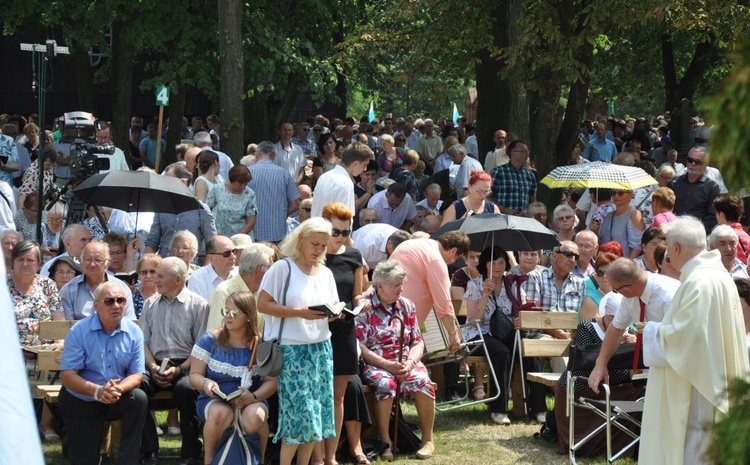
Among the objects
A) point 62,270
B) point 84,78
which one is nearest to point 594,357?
point 62,270

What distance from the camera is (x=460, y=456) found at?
8.93m

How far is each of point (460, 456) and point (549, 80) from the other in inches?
359

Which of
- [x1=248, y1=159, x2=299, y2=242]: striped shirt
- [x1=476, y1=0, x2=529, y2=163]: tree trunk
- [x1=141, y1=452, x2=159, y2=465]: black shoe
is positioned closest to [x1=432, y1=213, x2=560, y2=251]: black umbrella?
[x1=248, y1=159, x2=299, y2=242]: striped shirt

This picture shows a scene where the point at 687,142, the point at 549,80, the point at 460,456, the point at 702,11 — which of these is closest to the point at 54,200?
the point at 460,456

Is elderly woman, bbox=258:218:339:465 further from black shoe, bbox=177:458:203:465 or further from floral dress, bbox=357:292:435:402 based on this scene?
floral dress, bbox=357:292:435:402

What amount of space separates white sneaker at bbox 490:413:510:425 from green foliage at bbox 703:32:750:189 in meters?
7.99

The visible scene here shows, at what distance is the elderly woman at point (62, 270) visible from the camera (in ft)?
32.1

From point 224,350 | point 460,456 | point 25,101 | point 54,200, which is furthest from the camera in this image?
point 25,101

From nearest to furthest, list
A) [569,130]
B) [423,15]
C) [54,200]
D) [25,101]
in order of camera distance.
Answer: [54,200] < [569,130] < [423,15] < [25,101]

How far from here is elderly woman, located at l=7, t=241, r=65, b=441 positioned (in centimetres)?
901

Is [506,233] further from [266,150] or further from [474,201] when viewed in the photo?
[266,150]

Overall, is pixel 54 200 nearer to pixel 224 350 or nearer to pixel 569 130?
pixel 224 350

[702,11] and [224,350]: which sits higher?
[702,11]

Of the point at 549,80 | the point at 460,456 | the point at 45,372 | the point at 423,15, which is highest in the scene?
the point at 423,15
